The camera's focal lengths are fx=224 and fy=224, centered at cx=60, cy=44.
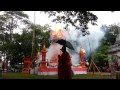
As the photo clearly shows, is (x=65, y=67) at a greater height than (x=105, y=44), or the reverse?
(x=105, y=44)

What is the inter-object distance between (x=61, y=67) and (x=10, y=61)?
717 inches

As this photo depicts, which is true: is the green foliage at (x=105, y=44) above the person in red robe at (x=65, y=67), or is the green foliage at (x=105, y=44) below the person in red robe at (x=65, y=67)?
above

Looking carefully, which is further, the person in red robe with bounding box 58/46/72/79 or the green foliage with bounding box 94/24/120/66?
the green foliage with bounding box 94/24/120/66

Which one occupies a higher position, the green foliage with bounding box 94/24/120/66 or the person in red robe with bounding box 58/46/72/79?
the green foliage with bounding box 94/24/120/66

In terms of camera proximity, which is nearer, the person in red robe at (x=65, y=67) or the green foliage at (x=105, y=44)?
the person in red robe at (x=65, y=67)

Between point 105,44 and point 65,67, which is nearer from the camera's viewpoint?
point 65,67
